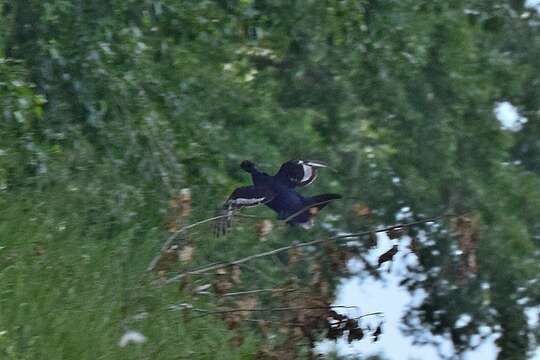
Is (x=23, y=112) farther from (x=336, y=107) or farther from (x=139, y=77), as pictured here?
(x=336, y=107)

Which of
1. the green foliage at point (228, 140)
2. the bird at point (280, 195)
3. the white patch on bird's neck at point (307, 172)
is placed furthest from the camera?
the white patch on bird's neck at point (307, 172)

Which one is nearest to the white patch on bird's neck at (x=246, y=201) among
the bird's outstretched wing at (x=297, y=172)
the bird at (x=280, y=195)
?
the bird at (x=280, y=195)

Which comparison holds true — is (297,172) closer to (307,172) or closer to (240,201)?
(307,172)

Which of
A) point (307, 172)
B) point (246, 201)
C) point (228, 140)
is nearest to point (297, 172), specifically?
point (307, 172)

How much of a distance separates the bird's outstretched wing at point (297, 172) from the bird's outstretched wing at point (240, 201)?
0.31ft

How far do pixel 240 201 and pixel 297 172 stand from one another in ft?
0.91

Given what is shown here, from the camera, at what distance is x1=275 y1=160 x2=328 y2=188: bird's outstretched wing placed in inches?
276

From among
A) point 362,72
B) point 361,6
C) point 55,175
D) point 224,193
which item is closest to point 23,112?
point 55,175

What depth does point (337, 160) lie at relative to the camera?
13.3 meters

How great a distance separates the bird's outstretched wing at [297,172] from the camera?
7004 mm

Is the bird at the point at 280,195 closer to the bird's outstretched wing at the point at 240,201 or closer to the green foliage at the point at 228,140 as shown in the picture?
the bird's outstretched wing at the point at 240,201

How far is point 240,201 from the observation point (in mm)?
6957

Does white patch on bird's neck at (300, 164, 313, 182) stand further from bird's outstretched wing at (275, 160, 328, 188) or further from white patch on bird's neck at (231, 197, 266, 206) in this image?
white patch on bird's neck at (231, 197, 266, 206)

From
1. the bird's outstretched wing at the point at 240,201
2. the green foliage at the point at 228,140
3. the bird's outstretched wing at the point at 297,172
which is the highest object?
the bird's outstretched wing at the point at 297,172
